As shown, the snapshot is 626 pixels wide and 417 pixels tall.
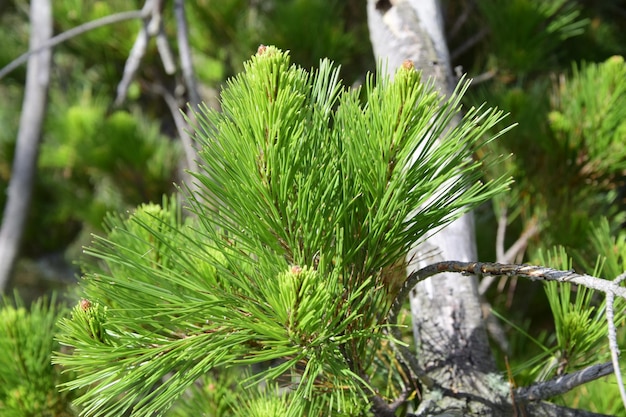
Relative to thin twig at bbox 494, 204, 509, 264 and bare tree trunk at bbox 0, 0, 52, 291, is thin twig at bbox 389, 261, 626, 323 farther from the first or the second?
bare tree trunk at bbox 0, 0, 52, 291

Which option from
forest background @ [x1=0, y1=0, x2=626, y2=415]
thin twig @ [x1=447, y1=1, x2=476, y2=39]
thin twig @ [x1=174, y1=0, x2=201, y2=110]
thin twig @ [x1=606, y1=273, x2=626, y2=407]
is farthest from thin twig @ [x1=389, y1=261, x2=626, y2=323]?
thin twig @ [x1=447, y1=1, x2=476, y2=39]

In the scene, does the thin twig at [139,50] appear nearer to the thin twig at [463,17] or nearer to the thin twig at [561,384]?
the thin twig at [463,17]

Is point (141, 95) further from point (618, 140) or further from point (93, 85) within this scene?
point (618, 140)

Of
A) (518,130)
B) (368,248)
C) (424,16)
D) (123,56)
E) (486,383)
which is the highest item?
(123,56)

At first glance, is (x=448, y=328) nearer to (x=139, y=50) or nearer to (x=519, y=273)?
(x=519, y=273)

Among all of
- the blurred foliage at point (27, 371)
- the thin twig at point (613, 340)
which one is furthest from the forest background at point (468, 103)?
the thin twig at point (613, 340)

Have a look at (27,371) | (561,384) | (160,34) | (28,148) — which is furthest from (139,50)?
(561,384)

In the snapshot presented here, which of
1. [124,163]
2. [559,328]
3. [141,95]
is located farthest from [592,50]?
[141,95]
